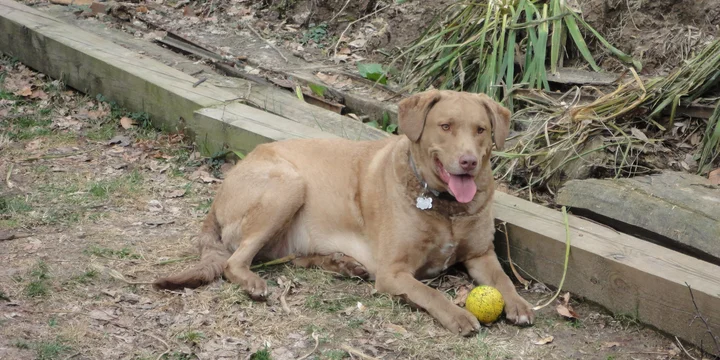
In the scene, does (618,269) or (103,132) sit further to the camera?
(103,132)

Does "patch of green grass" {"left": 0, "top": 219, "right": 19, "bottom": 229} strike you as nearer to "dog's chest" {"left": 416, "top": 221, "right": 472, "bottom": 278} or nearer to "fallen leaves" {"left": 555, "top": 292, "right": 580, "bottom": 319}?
"dog's chest" {"left": 416, "top": 221, "right": 472, "bottom": 278}

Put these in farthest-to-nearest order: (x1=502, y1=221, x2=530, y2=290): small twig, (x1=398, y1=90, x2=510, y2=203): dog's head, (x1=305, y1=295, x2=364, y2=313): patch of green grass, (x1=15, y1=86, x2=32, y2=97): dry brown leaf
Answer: (x1=15, y1=86, x2=32, y2=97): dry brown leaf < (x1=502, y1=221, x2=530, y2=290): small twig < (x1=305, y1=295, x2=364, y2=313): patch of green grass < (x1=398, y1=90, x2=510, y2=203): dog's head

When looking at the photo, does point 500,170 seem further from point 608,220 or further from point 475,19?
point 475,19

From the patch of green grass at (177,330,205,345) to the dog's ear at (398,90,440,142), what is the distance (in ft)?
5.46

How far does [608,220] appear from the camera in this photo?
213 inches

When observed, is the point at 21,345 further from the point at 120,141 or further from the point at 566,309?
the point at 120,141

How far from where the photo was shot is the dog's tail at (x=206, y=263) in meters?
5.18

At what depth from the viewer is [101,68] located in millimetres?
8141

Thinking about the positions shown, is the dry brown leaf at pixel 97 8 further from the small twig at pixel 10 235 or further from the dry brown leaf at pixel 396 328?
the dry brown leaf at pixel 396 328

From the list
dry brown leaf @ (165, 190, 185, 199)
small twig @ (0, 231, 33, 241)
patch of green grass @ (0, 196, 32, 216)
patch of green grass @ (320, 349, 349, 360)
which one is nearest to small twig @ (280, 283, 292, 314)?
patch of green grass @ (320, 349, 349, 360)

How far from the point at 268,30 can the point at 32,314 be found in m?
5.19

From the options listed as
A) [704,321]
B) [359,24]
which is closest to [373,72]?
[359,24]

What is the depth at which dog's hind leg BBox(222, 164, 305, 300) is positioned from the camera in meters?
5.58

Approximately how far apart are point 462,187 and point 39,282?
97.9 inches
